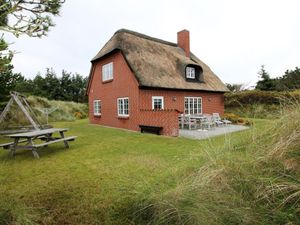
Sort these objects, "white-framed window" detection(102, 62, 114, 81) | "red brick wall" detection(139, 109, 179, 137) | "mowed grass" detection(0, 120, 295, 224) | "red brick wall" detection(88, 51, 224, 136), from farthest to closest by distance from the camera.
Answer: "white-framed window" detection(102, 62, 114, 81) < "red brick wall" detection(88, 51, 224, 136) < "red brick wall" detection(139, 109, 179, 137) < "mowed grass" detection(0, 120, 295, 224)

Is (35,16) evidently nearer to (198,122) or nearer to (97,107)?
(198,122)

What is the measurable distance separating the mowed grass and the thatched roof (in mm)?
7603

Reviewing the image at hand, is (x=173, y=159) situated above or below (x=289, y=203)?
below

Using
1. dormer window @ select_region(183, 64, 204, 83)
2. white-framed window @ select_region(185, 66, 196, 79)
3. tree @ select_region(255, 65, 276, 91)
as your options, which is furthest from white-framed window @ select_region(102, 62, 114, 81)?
tree @ select_region(255, 65, 276, 91)

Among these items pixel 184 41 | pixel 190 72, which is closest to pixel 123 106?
pixel 190 72

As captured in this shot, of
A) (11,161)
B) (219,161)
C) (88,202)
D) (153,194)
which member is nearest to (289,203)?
(219,161)

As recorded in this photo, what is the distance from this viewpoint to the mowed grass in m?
2.26

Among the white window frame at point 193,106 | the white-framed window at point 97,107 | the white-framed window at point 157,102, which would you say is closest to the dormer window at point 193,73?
the white window frame at point 193,106

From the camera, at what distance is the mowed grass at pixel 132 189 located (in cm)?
226

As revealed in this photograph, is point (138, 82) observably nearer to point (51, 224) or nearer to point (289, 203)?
point (51, 224)

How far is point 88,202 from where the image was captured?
11.6 feet

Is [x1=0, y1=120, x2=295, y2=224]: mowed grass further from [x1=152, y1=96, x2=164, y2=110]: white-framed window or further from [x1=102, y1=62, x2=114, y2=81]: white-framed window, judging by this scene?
[x1=102, y1=62, x2=114, y2=81]: white-framed window

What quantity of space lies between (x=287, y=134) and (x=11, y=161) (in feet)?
23.1

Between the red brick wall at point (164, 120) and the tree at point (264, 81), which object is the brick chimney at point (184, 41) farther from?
the tree at point (264, 81)
